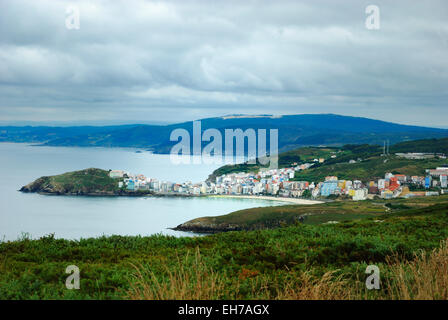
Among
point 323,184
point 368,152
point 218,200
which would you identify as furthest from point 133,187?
point 368,152

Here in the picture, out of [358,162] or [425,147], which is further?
[425,147]

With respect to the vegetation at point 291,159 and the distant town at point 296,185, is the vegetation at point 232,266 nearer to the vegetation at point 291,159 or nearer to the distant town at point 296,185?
Answer: the distant town at point 296,185

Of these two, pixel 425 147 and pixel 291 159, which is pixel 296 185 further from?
pixel 425 147

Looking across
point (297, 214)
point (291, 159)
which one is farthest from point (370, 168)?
point (297, 214)

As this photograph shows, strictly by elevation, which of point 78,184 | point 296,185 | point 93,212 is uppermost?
point 78,184

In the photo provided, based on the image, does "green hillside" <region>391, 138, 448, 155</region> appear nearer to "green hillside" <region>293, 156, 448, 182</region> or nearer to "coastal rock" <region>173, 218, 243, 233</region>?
"green hillside" <region>293, 156, 448, 182</region>

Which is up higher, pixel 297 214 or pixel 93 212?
pixel 297 214
